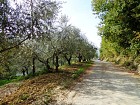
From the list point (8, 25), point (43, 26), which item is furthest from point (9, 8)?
point (43, 26)

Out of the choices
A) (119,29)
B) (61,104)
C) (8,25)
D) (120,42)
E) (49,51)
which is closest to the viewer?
(61,104)

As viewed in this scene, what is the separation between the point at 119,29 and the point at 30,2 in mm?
15894

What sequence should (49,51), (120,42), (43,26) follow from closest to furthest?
(43,26)
(49,51)
(120,42)

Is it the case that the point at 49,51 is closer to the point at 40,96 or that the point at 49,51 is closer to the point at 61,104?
the point at 40,96

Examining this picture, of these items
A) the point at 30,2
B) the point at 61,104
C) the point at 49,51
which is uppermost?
the point at 30,2

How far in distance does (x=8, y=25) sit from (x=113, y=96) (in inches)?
266

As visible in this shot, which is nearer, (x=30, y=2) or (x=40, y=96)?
(x=40, y=96)

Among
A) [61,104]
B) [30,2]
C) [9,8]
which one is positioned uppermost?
[30,2]

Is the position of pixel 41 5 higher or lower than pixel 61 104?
higher

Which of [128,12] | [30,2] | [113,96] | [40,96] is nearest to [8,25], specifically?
[30,2]

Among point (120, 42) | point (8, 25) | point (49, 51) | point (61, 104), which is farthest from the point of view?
point (120, 42)

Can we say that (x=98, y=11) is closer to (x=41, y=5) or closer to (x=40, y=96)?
(x=41, y=5)

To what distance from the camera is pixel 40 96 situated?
44.7 ft

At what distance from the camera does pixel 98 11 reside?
3475cm
